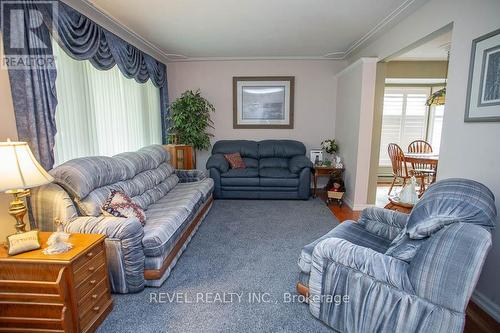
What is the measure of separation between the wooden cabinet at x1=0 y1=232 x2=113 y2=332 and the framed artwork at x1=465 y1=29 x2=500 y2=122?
286cm

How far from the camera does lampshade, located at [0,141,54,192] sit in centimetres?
147

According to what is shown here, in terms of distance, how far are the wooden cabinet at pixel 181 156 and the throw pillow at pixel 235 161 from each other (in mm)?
658

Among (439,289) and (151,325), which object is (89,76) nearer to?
(151,325)

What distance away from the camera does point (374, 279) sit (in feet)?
4.89

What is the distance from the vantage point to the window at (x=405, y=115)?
18.8ft

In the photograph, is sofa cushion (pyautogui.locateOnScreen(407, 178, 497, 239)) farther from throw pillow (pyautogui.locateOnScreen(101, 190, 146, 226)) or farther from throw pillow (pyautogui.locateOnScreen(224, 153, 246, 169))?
throw pillow (pyautogui.locateOnScreen(224, 153, 246, 169))

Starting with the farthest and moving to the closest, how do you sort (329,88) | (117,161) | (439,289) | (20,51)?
1. (329,88)
2. (117,161)
3. (20,51)
4. (439,289)

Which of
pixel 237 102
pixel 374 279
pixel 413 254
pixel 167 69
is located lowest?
pixel 374 279

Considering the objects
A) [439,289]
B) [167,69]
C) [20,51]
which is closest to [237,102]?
[167,69]

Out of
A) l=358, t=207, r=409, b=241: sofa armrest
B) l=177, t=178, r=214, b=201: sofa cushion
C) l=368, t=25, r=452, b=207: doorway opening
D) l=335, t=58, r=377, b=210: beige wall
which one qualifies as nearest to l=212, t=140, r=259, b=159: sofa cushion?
l=177, t=178, r=214, b=201: sofa cushion

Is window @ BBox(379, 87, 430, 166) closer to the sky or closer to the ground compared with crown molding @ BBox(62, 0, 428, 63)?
closer to the ground

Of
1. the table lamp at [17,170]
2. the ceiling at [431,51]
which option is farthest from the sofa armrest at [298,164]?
the table lamp at [17,170]

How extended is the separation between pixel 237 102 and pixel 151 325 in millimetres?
4199

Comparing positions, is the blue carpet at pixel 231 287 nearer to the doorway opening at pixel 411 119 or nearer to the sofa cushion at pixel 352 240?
the sofa cushion at pixel 352 240
